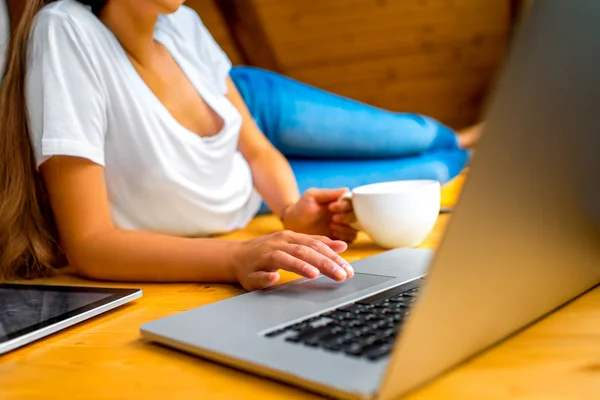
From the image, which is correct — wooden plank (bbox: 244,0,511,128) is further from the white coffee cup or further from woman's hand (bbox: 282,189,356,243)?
the white coffee cup

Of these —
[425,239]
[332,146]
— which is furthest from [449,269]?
[332,146]

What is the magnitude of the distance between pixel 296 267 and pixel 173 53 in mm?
714

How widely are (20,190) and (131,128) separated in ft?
0.62

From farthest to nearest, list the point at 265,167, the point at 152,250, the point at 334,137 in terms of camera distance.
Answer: the point at 334,137, the point at 265,167, the point at 152,250

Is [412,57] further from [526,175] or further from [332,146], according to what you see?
[526,175]

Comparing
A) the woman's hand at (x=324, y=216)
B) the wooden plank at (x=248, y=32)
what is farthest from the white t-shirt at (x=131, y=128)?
the wooden plank at (x=248, y=32)

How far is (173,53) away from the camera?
1260mm

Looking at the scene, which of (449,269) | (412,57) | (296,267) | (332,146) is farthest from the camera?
(412,57)

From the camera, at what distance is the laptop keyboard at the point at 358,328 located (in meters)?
0.44

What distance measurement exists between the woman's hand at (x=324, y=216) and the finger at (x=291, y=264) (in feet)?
1.06

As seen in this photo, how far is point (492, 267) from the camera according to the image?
0.41 metres

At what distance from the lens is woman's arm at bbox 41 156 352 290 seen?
2.30ft

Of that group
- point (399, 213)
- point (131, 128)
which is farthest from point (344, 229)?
point (131, 128)

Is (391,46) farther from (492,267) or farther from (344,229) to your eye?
(492,267)
